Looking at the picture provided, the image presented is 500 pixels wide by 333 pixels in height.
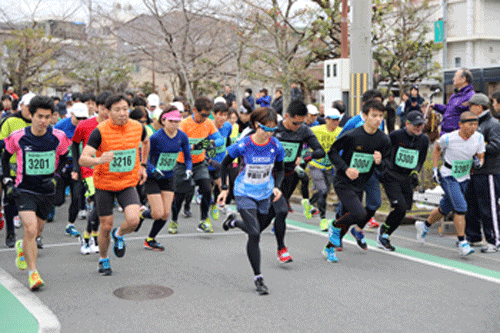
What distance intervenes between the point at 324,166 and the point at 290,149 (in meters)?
2.06

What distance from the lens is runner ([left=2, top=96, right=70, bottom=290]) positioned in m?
6.59

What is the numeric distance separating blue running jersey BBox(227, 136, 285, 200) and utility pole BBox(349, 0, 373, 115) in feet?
17.9

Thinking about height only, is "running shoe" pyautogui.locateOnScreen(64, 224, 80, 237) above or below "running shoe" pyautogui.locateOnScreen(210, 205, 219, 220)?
below

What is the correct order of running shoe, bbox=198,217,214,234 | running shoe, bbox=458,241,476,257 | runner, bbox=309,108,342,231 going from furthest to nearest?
runner, bbox=309,108,342,231, running shoe, bbox=198,217,214,234, running shoe, bbox=458,241,476,257

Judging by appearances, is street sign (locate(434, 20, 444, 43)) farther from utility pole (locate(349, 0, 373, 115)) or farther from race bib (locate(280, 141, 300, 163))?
race bib (locate(280, 141, 300, 163))

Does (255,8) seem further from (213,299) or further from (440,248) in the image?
(213,299)

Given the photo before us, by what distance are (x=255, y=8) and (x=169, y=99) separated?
7722 millimetres

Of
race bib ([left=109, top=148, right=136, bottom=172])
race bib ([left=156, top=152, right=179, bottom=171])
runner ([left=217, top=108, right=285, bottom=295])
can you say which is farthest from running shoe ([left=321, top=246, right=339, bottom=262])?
race bib ([left=109, top=148, right=136, bottom=172])

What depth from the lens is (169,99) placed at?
683 inches

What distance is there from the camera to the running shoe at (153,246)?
8484 mm

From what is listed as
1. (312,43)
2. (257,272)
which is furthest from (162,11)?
(257,272)

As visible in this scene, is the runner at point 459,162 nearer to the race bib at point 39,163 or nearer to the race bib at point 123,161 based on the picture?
the race bib at point 123,161

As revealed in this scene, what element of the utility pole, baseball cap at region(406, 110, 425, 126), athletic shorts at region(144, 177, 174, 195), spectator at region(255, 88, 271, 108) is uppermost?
the utility pole

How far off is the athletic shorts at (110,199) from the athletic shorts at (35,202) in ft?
1.77
